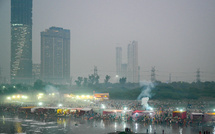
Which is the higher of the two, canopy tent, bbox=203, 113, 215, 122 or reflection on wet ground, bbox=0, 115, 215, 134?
canopy tent, bbox=203, 113, 215, 122

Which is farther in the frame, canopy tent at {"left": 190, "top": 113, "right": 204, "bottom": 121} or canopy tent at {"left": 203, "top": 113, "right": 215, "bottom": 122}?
canopy tent at {"left": 190, "top": 113, "right": 204, "bottom": 121}

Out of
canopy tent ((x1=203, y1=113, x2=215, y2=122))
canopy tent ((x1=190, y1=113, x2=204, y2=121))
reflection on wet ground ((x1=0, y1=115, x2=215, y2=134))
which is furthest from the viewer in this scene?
canopy tent ((x1=190, y1=113, x2=204, y2=121))

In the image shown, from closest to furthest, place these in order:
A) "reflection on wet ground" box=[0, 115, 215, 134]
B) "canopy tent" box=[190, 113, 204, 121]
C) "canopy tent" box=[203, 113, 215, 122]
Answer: "reflection on wet ground" box=[0, 115, 215, 134]
"canopy tent" box=[203, 113, 215, 122]
"canopy tent" box=[190, 113, 204, 121]

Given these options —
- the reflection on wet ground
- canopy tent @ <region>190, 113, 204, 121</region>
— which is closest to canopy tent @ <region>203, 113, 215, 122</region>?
canopy tent @ <region>190, 113, 204, 121</region>

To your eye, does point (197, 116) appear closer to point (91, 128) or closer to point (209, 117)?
point (209, 117)

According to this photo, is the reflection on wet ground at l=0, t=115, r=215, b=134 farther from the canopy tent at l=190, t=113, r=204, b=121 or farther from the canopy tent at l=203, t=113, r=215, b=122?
the canopy tent at l=190, t=113, r=204, b=121

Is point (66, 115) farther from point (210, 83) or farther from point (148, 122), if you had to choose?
point (210, 83)

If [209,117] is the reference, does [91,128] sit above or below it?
below

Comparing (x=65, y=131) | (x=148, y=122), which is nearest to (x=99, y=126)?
(x=65, y=131)

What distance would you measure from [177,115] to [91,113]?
16012 mm

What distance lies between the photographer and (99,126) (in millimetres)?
36656

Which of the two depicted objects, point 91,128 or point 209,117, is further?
point 209,117

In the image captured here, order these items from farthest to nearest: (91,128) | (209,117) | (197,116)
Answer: (197,116), (209,117), (91,128)

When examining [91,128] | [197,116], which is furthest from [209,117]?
[91,128]
